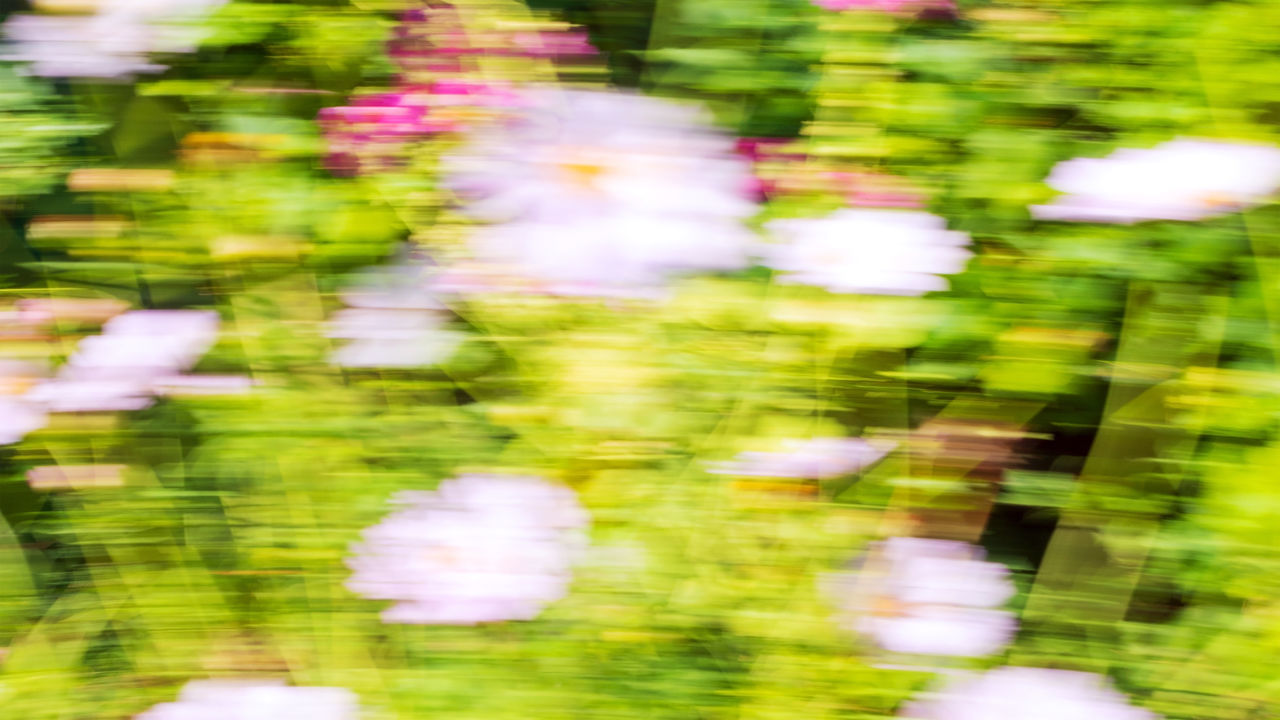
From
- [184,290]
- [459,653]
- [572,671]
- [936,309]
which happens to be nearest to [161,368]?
[184,290]

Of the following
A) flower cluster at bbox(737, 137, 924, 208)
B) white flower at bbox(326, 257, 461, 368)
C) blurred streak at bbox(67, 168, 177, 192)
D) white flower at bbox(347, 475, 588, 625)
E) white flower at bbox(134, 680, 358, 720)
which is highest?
flower cluster at bbox(737, 137, 924, 208)

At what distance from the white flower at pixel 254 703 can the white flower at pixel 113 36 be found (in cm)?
87

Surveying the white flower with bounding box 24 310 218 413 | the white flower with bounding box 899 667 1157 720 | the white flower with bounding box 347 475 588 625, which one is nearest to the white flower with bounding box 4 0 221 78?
the white flower with bounding box 24 310 218 413

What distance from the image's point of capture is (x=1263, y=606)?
1.09 meters

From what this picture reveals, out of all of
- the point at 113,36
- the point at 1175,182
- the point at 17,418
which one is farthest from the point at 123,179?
the point at 1175,182

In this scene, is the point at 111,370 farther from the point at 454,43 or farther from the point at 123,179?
the point at 454,43

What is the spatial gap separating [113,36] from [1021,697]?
1488 mm

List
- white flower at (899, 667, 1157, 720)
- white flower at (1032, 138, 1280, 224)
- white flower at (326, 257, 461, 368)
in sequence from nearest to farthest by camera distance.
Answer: white flower at (1032, 138, 1280, 224)
white flower at (899, 667, 1157, 720)
white flower at (326, 257, 461, 368)

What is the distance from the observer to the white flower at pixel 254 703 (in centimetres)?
124

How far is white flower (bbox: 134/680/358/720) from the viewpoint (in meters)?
1.24

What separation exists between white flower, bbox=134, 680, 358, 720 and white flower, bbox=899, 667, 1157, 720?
29.9 inches

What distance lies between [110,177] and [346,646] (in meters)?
0.74

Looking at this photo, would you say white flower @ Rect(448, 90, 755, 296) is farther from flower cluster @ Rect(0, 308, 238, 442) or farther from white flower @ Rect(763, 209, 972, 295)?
flower cluster @ Rect(0, 308, 238, 442)

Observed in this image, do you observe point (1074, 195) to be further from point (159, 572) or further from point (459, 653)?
point (159, 572)
